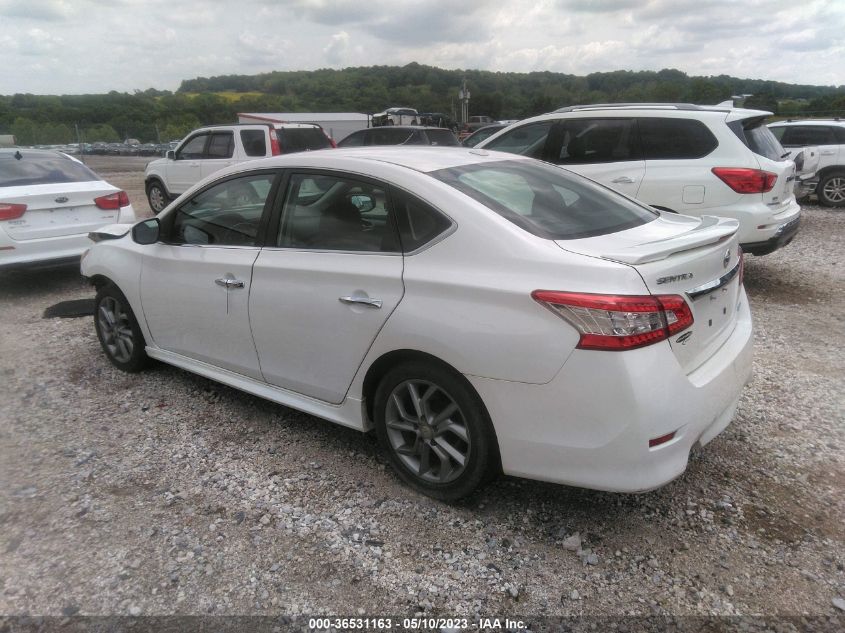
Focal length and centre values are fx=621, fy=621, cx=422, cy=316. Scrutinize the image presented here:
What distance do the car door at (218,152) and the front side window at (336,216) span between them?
920 centimetres

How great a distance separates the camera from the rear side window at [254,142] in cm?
1155

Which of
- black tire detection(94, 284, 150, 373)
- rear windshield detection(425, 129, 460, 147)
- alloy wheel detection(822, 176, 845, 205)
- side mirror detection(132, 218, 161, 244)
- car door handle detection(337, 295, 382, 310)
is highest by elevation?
side mirror detection(132, 218, 161, 244)

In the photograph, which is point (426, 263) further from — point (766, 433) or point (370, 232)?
point (766, 433)

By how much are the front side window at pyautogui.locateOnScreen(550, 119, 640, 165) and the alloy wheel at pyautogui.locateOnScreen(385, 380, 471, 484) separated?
471cm

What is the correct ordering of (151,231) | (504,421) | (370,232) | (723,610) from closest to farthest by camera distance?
(723,610) < (504,421) < (370,232) < (151,231)

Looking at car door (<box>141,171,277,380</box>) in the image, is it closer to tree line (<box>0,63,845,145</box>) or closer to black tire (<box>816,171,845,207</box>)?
black tire (<box>816,171,845,207</box>)

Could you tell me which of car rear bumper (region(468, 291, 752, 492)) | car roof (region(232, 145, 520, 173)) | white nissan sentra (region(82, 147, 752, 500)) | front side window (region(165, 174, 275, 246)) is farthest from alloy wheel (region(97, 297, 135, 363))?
car rear bumper (region(468, 291, 752, 492))

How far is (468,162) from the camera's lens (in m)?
3.28

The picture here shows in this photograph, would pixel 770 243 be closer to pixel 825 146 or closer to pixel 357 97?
pixel 825 146

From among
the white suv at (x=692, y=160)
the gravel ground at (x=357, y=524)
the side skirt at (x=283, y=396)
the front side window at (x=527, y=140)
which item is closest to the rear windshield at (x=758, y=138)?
the white suv at (x=692, y=160)

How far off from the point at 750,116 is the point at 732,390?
4.56 m

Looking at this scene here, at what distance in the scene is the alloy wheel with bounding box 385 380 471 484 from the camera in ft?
9.15

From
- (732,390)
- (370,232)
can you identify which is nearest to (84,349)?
(370,232)

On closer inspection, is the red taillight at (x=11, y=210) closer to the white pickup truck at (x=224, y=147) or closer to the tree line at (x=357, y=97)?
the white pickup truck at (x=224, y=147)
